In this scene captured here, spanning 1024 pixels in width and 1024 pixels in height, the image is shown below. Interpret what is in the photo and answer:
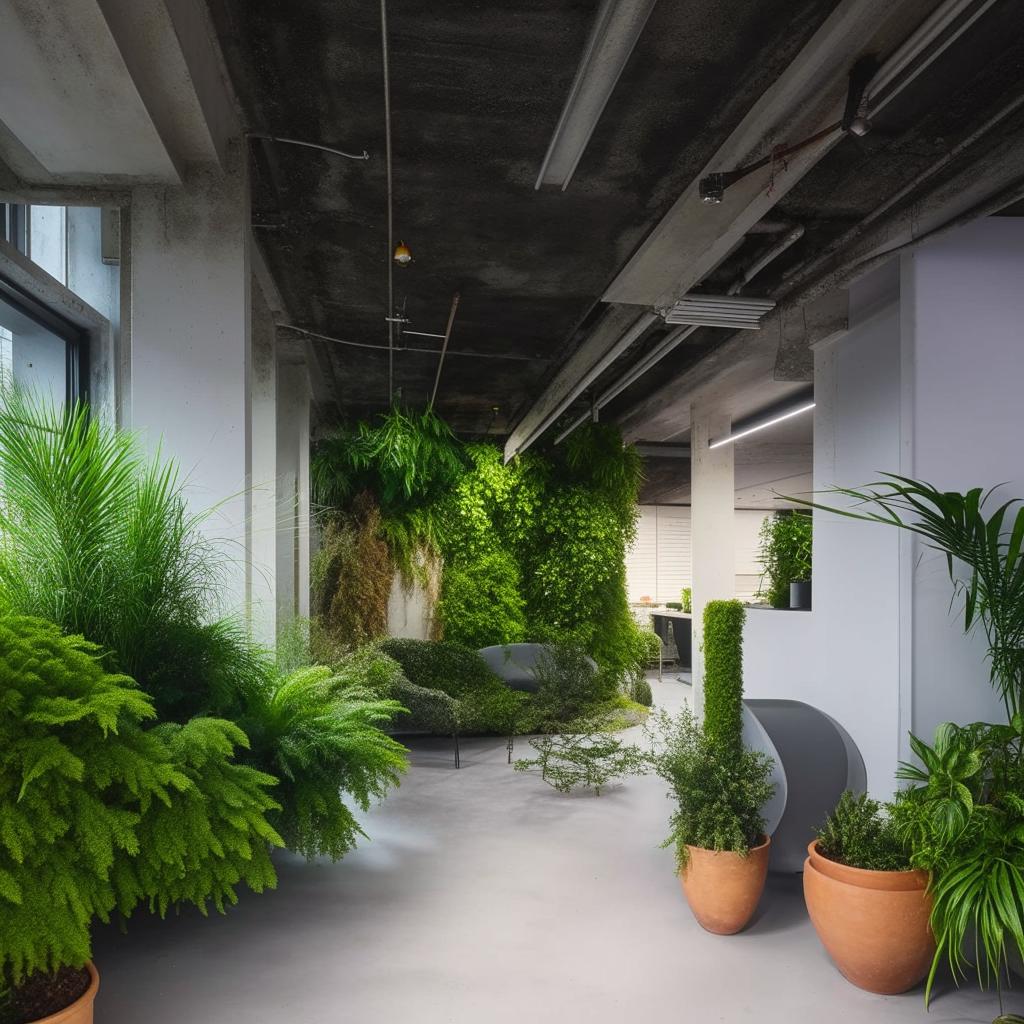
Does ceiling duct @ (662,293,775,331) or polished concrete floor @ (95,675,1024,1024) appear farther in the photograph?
ceiling duct @ (662,293,775,331)

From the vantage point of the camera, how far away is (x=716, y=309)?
4.62 metres

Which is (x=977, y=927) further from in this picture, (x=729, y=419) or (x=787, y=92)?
(x=729, y=419)

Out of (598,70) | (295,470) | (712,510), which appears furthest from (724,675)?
(295,470)

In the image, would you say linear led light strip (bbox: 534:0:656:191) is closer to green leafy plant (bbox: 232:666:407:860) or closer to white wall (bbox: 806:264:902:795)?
white wall (bbox: 806:264:902:795)

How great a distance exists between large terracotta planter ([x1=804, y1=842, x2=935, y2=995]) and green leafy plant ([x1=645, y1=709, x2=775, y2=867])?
453 mm

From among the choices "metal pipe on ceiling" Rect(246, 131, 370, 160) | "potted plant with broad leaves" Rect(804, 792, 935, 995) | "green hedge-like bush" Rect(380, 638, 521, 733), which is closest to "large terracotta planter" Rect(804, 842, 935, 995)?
"potted plant with broad leaves" Rect(804, 792, 935, 995)

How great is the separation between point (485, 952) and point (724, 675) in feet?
5.03

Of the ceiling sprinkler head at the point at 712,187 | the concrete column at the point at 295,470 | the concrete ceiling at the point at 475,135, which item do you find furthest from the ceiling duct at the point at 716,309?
the concrete column at the point at 295,470

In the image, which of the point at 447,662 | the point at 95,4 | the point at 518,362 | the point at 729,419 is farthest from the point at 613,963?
the point at 729,419

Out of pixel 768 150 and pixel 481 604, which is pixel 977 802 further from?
pixel 481 604

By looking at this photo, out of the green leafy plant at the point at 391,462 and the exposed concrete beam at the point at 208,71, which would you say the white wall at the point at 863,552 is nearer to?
the exposed concrete beam at the point at 208,71

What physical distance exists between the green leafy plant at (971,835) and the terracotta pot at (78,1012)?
245 centimetres

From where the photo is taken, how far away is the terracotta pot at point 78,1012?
2111 millimetres

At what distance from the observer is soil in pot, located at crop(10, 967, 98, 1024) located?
213cm
